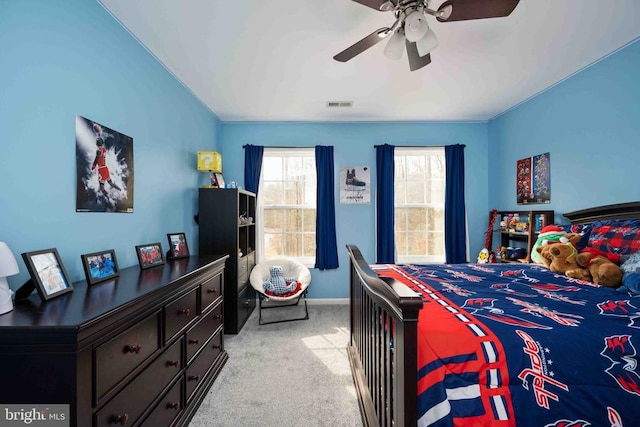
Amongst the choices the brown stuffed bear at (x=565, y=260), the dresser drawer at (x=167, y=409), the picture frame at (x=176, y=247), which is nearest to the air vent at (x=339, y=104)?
the picture frame at (x=176, y=247)

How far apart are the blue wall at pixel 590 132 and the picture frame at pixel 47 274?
3963 mm

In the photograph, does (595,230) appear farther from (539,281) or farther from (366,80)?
(366,80)

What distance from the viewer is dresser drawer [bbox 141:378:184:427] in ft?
4.43

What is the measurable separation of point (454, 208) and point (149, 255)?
12.3 feet

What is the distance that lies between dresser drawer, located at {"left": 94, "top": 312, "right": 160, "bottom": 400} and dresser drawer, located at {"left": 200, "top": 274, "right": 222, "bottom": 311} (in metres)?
0.57

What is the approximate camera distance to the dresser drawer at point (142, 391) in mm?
1079

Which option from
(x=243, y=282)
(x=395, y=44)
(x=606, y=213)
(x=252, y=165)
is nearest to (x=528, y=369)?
(x=395, y=44)

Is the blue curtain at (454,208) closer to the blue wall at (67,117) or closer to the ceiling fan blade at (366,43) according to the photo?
the ceiling fan blade at (366,43)

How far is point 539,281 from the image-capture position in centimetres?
187

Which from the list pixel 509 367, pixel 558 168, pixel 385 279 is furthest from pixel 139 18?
pixel 558 168

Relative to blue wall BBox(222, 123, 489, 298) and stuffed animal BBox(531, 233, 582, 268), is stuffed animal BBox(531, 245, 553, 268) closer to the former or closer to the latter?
stuffed animal BBox(531, 233, 582, 268)

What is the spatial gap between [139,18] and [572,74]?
12.7 ft

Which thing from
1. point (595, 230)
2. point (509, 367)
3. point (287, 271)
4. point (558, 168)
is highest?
point (558, 168)

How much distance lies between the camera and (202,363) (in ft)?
6.40
